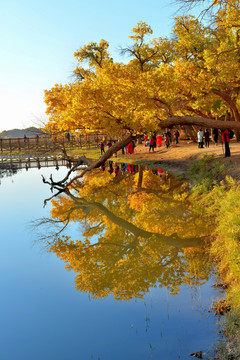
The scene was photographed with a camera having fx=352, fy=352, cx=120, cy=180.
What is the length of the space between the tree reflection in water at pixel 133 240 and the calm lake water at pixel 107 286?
1.3 inches

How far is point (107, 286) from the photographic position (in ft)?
26.6

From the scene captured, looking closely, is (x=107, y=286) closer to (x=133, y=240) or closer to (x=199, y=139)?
(x=133, y=240)

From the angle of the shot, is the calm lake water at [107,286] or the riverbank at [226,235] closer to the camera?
the riverbank at [226,235]

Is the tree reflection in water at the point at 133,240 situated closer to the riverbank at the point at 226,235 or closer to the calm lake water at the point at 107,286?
the calm lake water at the point at 107,286

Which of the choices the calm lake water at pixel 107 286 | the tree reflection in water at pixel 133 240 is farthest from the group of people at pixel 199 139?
the calm lake water at pixel 107 286

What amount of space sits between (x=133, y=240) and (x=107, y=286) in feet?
11.8

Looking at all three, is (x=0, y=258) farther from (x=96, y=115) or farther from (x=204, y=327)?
(x=96, y=115)

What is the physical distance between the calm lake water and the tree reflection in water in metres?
0.03

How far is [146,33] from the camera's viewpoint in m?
26.8

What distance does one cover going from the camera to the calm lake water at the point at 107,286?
19.6 ft

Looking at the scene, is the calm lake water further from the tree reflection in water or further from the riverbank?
the riverbank

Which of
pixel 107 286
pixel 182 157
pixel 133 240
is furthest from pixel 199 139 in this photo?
pixel 107 286

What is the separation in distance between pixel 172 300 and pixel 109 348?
1839 mm

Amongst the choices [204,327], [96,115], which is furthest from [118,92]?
[204,327]
